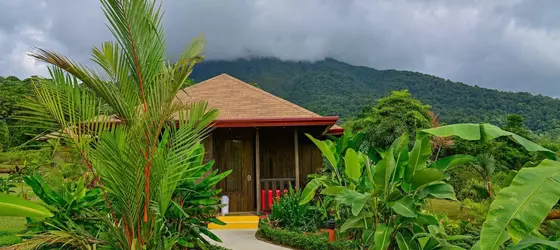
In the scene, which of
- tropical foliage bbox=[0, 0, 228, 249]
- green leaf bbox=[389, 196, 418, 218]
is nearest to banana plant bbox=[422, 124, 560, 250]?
green leaf bbox=[389, 196, 418, 218]

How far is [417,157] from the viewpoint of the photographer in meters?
3.70

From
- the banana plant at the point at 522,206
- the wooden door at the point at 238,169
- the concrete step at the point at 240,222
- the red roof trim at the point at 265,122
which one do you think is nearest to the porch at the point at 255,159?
the wooden door at the point at 238,169

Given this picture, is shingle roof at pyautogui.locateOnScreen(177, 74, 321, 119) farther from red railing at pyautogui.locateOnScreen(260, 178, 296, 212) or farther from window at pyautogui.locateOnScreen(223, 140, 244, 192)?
red railing at pyautogui.locateOnScreen(260, 178, 296, 212)

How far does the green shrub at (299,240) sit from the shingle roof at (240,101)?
3.25 m

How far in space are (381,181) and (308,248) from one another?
3.19m

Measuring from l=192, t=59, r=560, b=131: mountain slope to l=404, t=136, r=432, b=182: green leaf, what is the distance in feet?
98.1

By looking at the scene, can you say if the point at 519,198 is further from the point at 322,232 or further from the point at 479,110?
the point at 479,110

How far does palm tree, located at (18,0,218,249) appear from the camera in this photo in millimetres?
3422

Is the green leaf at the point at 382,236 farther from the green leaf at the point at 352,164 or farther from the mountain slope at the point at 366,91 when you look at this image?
the mountain slope at the point at 366,91

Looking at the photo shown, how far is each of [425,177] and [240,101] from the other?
8.56 meters

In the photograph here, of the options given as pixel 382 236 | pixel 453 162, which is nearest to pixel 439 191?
pixel 453 162

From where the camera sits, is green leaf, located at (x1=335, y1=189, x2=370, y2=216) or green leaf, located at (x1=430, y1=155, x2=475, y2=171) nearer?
green leaf, located at (x1=335, y1=189, x2=370, y2=216)

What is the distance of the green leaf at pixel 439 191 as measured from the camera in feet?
11.8

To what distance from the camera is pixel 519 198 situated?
6.88ft
